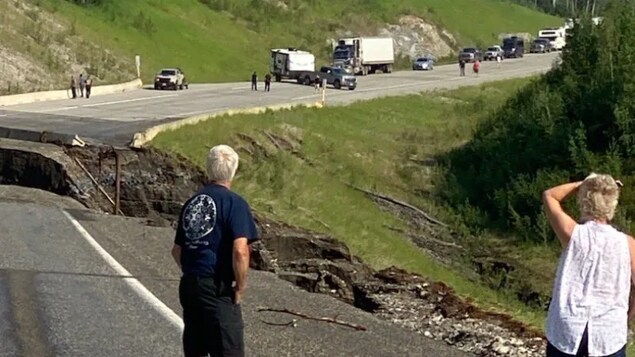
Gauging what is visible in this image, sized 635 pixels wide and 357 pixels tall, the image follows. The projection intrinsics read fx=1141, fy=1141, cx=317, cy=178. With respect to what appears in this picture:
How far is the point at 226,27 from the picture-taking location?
304 feet

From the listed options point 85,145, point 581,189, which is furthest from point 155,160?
point 581,189

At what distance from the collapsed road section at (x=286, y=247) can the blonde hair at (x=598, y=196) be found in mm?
6168

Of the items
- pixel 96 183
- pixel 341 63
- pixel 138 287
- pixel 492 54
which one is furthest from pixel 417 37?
pixel 138 287

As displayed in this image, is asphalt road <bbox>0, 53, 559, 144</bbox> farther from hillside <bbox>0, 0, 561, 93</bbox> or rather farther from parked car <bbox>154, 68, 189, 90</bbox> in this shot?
hillside <bbox>0, 0, 561, 93</bbox>

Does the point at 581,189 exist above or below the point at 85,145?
above

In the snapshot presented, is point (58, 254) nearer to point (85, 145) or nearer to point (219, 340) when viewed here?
point (219, 340)

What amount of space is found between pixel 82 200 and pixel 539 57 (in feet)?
291

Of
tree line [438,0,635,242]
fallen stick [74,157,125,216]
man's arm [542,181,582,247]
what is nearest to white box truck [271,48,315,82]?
tree line [438,0,635,242]

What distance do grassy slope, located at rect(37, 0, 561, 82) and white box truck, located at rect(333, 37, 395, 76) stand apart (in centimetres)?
593

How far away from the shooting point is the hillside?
65.5m

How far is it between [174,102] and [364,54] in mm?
33159

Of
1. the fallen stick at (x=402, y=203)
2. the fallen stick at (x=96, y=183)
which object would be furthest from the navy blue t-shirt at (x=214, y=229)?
the fallen stick at (x=402, y=203)

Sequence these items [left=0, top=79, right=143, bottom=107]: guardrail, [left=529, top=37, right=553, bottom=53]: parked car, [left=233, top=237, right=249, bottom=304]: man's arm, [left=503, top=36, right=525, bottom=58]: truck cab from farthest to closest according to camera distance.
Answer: [left=529, top=37, right=553, bottom=53]: parked car, [left=503, top=36, right=525, bottom=58]: truck cab, [left=0, top=79, right=143, bottom=107]: guardrail, [left=233, top=237, right=249, bottom=304]: man's arm

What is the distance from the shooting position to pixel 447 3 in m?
132
